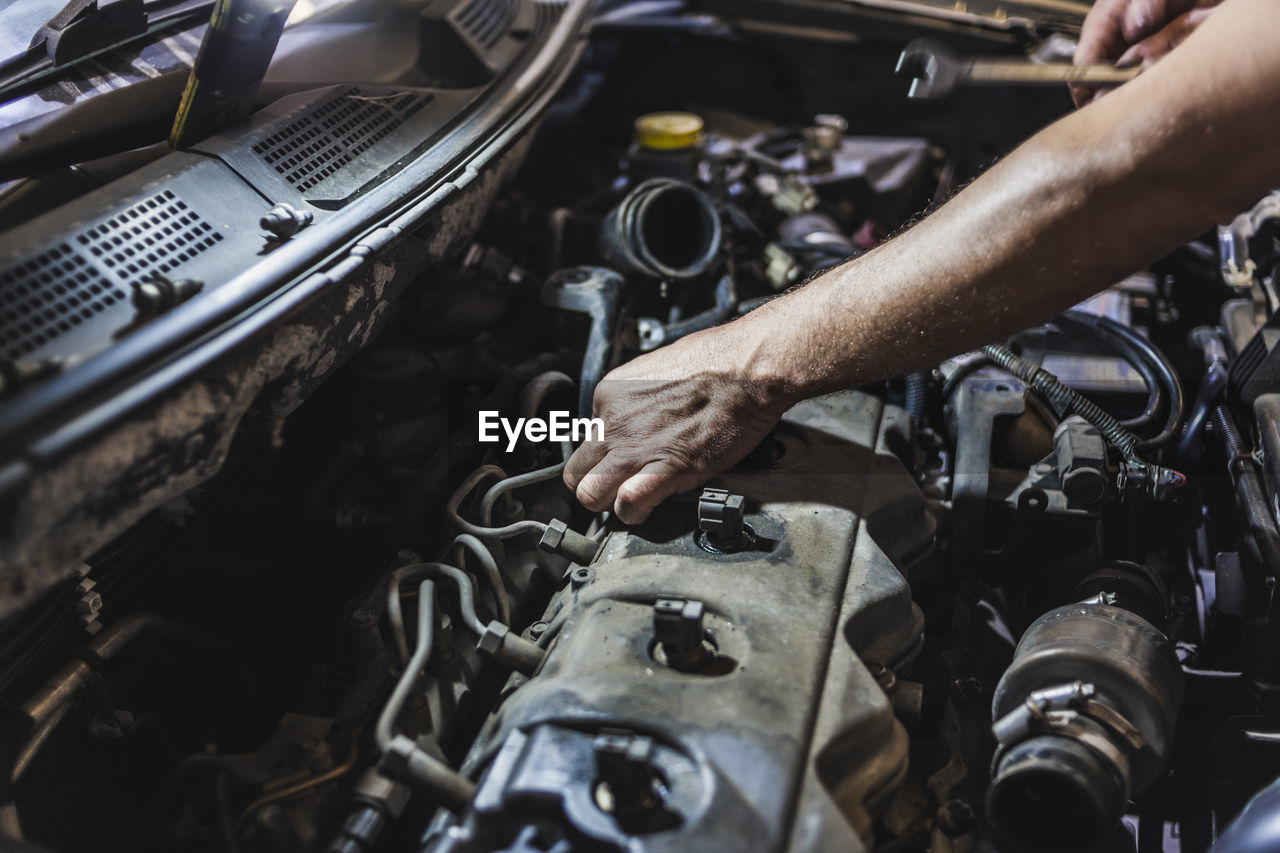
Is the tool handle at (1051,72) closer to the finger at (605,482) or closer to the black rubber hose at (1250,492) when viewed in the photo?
the black rubber hose at (1250,492)

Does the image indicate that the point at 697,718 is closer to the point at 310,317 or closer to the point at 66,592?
the point at 310,317

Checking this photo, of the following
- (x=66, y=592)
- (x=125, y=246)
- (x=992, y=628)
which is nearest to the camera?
(x=125, y=246)

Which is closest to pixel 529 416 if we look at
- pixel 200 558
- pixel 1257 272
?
pixel 200 558

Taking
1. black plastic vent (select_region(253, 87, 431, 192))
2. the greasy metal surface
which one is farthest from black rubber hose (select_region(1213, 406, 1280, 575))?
black plastic vent (select_region(253, 87, 431, 192))

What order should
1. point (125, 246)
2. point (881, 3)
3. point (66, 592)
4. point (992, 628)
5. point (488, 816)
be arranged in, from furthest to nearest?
point (881, 3) → point (992, 628) → point (66, 592) → point (125, 246) → point (488, 816)

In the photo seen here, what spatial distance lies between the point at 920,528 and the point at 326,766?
94 cm

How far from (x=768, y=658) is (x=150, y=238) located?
3.07 feet

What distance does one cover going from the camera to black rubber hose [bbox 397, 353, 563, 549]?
1495mm

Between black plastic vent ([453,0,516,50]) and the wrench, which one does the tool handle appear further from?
black plastic vent ([453,0,516,50])

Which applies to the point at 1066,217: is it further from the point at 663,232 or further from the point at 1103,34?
the point at 663,232

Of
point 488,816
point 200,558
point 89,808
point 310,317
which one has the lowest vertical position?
point 89,808

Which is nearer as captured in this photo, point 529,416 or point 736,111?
point 529,416

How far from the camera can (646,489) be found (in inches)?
54.3

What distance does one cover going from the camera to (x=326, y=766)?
117 centimetres
